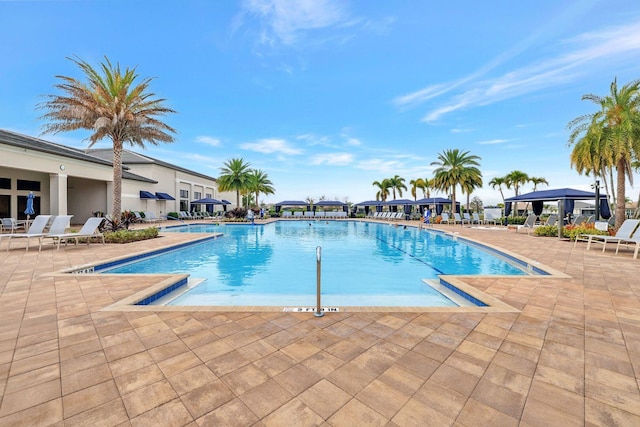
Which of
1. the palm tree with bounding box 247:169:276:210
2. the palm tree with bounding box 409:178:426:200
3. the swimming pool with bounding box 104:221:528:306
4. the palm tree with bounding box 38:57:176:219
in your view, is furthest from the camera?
the palm tree with bounding box 409:178:426:200

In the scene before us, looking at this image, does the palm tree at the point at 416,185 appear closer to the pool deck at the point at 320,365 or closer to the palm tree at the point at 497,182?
the palm tree at the point at 497,182

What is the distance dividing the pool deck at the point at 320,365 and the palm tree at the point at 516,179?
5003cm

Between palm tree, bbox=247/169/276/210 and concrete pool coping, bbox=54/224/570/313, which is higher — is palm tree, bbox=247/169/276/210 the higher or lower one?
the higher one

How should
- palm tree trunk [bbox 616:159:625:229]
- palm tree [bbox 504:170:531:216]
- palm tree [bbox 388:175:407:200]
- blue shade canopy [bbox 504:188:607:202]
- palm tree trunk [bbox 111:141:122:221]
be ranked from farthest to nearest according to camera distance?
palm tree [bbox 504:170:531:216] → palm tree [bbox 388:175:407:200] → blue shade canopy [bbox 504:188:607:202] → palm tree trunk [bbox 111:141:122:221] → palm tree trunk [bbox 616:159:625:229]

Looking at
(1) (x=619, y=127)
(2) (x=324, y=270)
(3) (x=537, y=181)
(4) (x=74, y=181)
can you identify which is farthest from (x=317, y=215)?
(3) (x=537, y=181)

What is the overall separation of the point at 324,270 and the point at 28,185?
68.7 feet

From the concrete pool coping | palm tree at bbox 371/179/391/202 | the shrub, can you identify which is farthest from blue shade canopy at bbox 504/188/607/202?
palm tree at bbox 371/179/391/202

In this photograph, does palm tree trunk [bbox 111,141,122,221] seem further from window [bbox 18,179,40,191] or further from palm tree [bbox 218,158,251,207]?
palm tree [bbox 218,158,251,207]

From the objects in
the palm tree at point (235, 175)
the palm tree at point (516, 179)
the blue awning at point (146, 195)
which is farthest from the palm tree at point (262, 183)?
the palm tree at point (516, 179)

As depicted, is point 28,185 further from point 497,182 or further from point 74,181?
point 497,182

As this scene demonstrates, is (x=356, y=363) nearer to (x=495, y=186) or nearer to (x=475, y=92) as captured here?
(x=475, y=92)

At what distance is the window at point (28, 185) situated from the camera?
17094mm

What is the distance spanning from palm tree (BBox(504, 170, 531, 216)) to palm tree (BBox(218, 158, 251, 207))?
137 ft

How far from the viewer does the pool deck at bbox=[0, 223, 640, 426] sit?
1.70 meters
